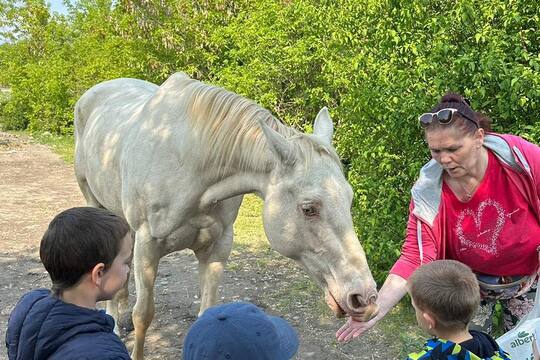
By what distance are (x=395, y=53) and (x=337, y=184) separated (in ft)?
8.33

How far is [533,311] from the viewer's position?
273 cm

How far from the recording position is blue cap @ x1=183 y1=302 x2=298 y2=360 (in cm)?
147

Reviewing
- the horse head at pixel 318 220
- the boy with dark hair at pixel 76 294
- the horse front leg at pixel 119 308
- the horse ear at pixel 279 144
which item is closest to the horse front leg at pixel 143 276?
the horse front leg at pixel 119 308

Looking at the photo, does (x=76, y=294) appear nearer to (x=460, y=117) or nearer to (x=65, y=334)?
(x=65, y=334)

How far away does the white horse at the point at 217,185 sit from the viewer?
9.68 feet

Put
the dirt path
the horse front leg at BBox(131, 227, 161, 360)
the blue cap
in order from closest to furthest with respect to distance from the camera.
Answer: the blue cap → the horse front leg at BBox(131, 227, 161, 360) → the dirt path

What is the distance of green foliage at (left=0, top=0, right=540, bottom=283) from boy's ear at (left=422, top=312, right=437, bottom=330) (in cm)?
237

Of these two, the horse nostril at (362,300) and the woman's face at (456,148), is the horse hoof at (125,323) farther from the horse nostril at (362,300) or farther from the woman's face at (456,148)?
the woman's face at (456,148)

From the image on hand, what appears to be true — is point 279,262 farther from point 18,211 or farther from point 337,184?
point 18,211

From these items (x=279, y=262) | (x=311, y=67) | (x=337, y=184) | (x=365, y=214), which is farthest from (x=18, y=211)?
(x=337, y=184)

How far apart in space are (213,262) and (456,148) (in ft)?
7.02

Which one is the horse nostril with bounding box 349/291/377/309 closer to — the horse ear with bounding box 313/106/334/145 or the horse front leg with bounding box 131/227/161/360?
the horse ear with bounding box 313/106/334/145

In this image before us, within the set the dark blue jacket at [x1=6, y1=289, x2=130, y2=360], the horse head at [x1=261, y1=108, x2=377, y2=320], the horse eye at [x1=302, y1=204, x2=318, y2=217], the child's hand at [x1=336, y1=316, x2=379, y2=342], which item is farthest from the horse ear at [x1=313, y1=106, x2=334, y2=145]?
the dark blue jacket at [x1=6, y1=289, x2=130, y2=360]

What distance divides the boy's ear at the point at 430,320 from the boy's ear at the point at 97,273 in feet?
3.90
